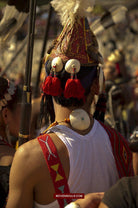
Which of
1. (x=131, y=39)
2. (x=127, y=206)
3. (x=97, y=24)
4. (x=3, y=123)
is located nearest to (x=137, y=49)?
(x=131, y=39)

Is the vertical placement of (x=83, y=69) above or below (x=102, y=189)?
above

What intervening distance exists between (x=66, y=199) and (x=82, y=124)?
0.44 metres

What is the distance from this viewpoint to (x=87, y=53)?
6.44ft

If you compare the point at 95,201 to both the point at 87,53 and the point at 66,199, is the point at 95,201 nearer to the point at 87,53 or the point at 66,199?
the point at 66,199

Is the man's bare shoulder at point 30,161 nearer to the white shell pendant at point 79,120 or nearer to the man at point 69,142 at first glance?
the man at point 69,142

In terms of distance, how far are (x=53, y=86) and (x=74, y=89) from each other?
14cm

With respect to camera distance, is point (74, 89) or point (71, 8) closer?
point (74, 89)

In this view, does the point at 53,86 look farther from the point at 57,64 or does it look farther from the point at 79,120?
the point at 79,120

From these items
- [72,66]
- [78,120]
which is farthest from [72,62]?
[78,120]

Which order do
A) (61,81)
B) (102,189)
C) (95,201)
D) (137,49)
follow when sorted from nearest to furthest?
(95,201) < (102,189) < (61,81) < (137,49)

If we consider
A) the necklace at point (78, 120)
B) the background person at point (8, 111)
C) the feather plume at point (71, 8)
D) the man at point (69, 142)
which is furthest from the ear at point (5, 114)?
the feather plume at point (71, 8)

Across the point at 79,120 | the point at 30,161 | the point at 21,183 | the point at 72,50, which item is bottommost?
the point at 21,183

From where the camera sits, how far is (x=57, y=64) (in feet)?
6.07

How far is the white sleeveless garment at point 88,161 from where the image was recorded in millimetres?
1714
